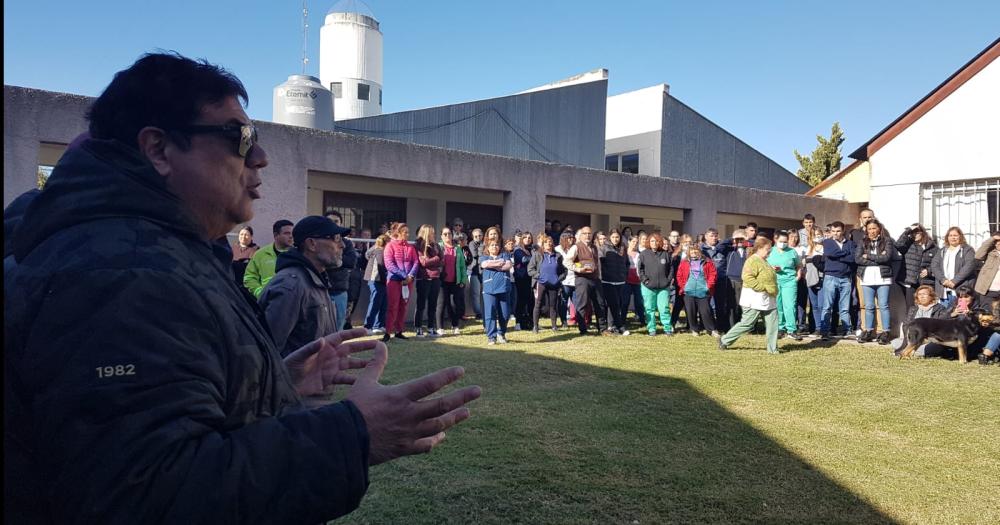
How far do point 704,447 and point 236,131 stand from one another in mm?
4804

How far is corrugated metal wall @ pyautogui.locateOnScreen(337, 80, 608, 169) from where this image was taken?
22969 mm

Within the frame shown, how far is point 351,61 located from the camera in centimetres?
3123

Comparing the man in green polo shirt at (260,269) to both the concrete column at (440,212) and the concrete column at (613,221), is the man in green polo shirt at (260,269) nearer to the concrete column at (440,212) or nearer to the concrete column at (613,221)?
the concrete column at (440,212)

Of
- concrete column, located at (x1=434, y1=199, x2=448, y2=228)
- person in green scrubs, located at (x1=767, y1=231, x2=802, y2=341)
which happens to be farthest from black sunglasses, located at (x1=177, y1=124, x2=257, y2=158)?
concrete column, located at (x1=434, y1=199, x2=448, y2=228)

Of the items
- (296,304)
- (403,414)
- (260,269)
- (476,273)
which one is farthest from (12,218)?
(476,273)

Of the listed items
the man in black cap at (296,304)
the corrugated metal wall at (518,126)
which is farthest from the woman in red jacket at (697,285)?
the corrugated metal wall at (518,126)

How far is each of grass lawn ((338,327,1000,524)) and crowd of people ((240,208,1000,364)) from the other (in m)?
2.08

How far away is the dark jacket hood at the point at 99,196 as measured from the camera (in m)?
1.39

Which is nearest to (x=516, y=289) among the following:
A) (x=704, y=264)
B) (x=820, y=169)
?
(x=704, y=264)

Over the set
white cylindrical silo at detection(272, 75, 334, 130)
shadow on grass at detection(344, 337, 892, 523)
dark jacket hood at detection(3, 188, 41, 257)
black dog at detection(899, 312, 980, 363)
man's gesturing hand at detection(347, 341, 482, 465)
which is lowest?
shadow on grass at detection(344, 337, 892, 523)

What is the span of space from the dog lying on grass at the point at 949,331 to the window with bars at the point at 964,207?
13.2 feet

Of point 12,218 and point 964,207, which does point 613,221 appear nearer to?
point 964,207

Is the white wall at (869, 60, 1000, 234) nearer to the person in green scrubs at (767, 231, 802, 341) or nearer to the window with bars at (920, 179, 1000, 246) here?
the window with bars at (920, 179, 1000, 246)

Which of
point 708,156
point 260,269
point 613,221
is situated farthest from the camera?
point 708,156
